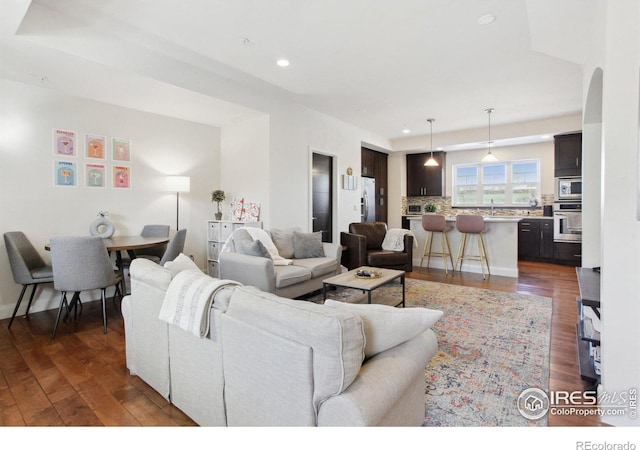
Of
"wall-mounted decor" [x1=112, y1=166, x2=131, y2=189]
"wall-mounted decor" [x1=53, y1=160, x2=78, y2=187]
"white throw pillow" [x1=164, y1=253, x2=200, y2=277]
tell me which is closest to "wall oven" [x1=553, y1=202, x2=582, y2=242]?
"white throw pillow" [x1=164, y1=253, x2=200, y2=277]

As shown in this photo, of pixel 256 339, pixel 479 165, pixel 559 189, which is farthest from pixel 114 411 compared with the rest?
pixel 479 165

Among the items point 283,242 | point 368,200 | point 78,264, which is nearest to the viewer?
point 78,264

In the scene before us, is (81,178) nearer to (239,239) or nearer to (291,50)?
(239,239)

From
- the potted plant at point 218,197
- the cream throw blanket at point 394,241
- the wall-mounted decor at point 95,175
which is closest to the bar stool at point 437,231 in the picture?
the cream throw blanket at point 394,241

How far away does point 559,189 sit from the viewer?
6.23 m

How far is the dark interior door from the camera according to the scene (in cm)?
568

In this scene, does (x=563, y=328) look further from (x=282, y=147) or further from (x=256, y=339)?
(x=282, y=147)

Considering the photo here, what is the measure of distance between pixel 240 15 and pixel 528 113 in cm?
511

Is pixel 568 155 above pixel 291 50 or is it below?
below

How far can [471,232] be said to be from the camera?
5219 millimetres

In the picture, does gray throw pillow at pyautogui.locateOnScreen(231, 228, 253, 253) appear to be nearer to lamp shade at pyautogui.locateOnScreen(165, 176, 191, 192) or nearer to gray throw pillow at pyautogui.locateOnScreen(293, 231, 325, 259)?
gray throw pillow at pyautogui.locateOnScreen(293, 231, 325, 259)

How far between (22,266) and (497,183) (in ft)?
27.5

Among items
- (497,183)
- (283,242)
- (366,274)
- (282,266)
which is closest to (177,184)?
(283,242)

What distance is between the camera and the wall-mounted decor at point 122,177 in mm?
4121
